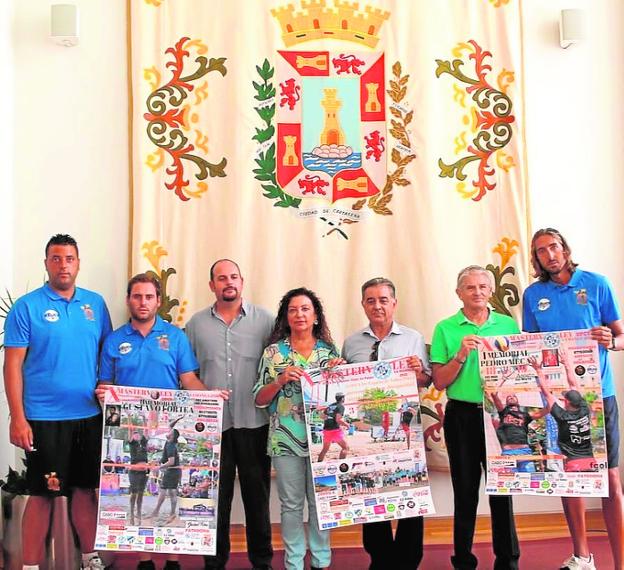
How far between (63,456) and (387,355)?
161 cm

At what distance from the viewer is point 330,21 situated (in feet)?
13.7

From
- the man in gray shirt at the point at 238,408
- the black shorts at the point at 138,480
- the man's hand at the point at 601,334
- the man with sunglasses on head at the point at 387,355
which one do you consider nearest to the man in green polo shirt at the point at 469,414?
the man with sunglasses on head at the point at 387,355

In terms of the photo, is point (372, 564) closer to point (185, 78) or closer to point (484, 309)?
point (484, 309)

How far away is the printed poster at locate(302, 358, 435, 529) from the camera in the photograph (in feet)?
10.6

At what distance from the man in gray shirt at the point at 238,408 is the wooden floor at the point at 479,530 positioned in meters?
0.53

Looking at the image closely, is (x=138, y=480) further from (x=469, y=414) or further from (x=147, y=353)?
(x=469, y=414)

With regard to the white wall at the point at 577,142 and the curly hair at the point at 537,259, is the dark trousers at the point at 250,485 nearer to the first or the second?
the curly hair at the point at 537,259

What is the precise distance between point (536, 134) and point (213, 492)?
2802 millimetres

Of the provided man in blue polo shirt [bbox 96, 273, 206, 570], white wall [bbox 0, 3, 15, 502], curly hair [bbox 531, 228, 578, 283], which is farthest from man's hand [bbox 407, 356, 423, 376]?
white wall [bbox 0, 3, 15, 502]

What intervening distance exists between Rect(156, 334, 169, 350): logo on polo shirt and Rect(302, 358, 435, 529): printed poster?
73cm

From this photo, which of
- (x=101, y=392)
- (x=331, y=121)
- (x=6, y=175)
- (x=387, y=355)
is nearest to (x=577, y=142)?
(x=331, y=121)

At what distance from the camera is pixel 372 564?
3459 millimetres

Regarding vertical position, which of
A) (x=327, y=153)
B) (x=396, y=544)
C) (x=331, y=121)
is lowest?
(x=396, y=544)

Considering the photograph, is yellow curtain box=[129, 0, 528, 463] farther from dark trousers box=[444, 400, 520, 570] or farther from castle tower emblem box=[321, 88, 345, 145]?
dark trousers box=[444, 400, 520, 570]
